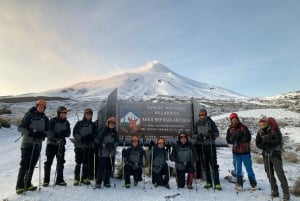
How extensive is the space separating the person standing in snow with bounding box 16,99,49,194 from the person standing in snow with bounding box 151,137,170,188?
3.66 meters

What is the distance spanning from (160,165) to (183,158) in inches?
31.5

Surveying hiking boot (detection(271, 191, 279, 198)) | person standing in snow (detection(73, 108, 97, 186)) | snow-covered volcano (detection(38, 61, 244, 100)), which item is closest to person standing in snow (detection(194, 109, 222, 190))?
hiking boot (detection(271, 191, 279, 198))

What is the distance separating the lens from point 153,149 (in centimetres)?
1094

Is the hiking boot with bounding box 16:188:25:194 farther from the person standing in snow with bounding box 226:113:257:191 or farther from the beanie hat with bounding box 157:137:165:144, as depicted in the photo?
the person standing in snow with bounding box 226:113:257:191

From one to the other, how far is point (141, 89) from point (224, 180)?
5515 inches

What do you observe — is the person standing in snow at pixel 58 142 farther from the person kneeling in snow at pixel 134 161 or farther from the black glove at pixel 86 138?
the person kneeling in snow at pixel 134 161

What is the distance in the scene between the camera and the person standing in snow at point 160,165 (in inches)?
409

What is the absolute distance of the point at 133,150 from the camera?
10648 mm

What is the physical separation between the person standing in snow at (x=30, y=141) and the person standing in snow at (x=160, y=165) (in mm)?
3656

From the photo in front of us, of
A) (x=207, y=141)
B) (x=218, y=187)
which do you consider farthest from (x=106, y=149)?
(x=218, y=187)

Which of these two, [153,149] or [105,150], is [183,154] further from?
[105,150]

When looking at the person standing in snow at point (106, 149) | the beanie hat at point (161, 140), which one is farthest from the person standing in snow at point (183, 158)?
the person standing in snow at point (106, 149)

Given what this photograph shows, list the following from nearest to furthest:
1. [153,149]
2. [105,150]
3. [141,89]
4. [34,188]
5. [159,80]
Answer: [34,188] → [105,150] → [153,149] → [141,89] → [159,80]

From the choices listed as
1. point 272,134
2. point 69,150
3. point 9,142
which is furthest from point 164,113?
point 9,142
